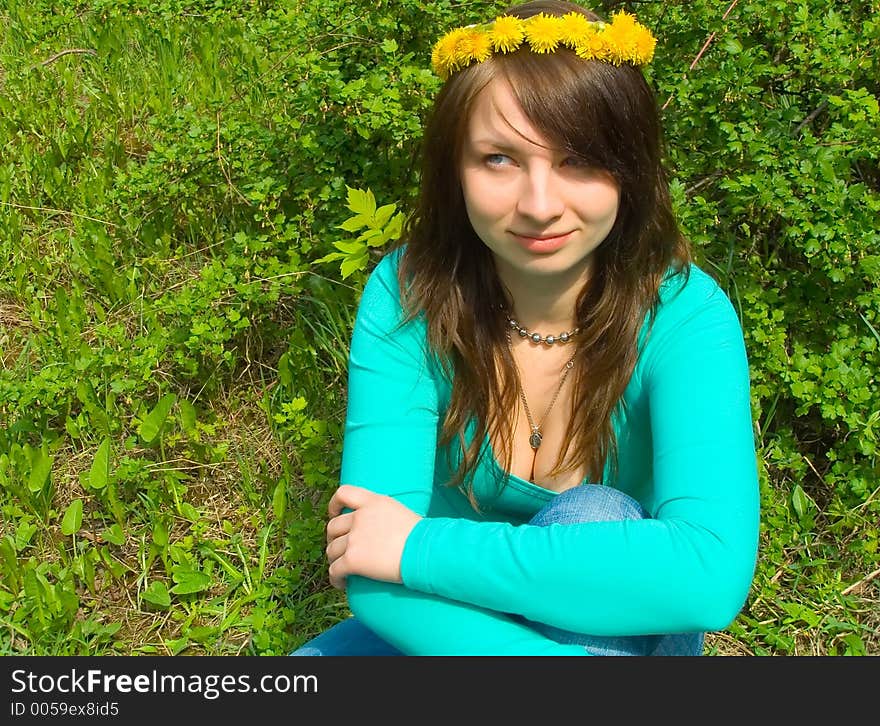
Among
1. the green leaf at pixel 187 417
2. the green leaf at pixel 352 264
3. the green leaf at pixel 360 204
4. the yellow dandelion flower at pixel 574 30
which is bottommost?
the green leaf at pixel 187 417

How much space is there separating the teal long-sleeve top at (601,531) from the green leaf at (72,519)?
1.14 metres

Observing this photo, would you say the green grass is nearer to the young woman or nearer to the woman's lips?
the young woman

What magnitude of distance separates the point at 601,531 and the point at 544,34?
817mm

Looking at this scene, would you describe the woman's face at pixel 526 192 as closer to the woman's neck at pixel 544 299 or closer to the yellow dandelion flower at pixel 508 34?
the yellow dandelion flower at pixel 508 34

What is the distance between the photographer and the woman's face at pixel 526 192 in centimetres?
169

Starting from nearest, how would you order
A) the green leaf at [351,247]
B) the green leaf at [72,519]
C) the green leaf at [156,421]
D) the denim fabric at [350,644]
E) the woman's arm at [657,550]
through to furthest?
the woman's arm at [657,550], the denim fabric at [350,644], the green leaf at [351,247], the green leaf at [72,519], the green leaf at [156,421]

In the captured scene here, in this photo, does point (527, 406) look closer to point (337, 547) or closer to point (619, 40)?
point (337, 547)

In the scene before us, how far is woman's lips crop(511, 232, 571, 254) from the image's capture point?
68.7 inches

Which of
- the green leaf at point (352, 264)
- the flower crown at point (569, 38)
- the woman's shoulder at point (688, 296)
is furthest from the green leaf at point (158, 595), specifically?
the flower crown at point (569, 38)

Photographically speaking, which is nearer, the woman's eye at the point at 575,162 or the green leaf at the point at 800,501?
the woman's eye at the point at 575,162

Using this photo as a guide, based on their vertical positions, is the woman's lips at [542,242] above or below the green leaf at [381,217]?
above


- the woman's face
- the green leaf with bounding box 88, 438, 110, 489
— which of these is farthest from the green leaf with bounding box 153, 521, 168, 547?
the woman's face

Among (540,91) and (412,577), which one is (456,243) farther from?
(412,577)
